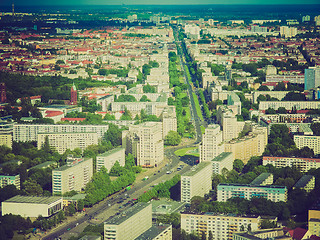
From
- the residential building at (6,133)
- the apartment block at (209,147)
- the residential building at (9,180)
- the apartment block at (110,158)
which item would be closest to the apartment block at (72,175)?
the apartment block at (110,158)

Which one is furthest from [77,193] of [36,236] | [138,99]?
[138,99]

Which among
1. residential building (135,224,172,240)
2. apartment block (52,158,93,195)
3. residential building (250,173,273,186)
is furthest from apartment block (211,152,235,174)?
residential building (135,224,172,240)

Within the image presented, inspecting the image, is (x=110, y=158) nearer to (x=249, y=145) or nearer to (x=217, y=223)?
(x=249, y=145)

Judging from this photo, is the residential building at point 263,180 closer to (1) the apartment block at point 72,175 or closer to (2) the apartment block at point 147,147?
(2) the apartment block at point 147,147

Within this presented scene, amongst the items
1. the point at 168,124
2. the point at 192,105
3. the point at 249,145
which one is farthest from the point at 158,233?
the point at 192,105

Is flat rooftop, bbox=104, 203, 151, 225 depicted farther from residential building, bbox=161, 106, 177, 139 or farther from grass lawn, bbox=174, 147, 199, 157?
residential building, bbox=161, 106, 177, 139

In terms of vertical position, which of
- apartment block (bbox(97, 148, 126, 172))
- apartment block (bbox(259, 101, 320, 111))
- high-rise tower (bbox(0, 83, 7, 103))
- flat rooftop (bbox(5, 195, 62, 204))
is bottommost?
flat rooftop (bbox(5, 195, 62, 204))

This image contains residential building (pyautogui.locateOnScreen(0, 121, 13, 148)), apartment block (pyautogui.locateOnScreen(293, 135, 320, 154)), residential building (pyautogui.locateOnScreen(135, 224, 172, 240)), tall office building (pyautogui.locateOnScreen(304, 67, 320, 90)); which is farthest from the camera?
Answer: tall office building (pyautogui.locateOnScreen(304, 67, 320, 90))
